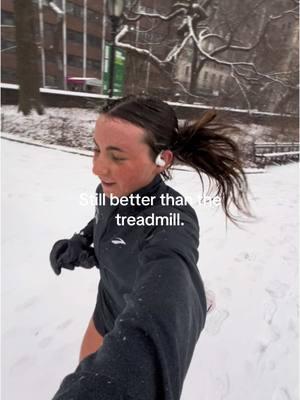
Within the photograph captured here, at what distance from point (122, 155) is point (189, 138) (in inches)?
14.7

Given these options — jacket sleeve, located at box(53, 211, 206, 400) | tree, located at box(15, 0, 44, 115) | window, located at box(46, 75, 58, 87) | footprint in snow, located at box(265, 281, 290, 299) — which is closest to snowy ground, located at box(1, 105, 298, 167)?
tree, located at box(15, 0, 44, 115)

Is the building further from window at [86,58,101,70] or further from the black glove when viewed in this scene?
the black glove

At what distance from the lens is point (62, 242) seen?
1546 mm

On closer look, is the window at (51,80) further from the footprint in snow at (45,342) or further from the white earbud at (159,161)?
the white earbud at (159,161)

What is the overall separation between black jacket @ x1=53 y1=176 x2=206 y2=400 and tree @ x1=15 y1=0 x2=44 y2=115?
916 centimetres

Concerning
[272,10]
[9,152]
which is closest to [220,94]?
[272,10]

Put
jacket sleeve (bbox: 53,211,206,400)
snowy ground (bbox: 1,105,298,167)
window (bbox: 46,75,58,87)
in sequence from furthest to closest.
A: window (bbox: 46,75,58,87)
snowy ground (bbox: 1,105,298,167)
jacket sleeve (bbox: 53,211,206,400)

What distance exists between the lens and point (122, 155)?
1.00m

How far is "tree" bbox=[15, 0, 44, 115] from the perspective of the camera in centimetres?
835

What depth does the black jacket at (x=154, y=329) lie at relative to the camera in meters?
0.54

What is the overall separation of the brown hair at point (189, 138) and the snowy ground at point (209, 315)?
138 cm

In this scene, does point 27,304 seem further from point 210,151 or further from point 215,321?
point 210,151

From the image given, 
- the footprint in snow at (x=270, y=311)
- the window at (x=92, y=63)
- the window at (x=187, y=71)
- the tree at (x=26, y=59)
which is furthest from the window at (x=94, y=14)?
the window at (x=92, y=63)

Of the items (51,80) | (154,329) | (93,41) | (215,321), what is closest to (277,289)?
(215,321)
